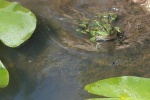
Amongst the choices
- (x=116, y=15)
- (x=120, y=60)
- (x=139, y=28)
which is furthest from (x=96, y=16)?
(x=120, y=60)

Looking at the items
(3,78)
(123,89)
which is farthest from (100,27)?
(3,78)

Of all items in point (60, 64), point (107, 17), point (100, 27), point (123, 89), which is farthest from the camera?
point (107, 17)

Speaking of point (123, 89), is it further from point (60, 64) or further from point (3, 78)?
point (3, 78)

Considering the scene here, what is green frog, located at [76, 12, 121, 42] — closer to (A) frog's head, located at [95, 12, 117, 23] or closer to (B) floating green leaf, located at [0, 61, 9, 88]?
(A) frog's head, located at [95, 12, 117, 23]

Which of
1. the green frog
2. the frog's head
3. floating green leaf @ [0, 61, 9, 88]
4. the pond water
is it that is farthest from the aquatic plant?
the frog's head

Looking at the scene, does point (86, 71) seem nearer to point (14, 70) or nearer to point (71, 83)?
point (71, 83)
